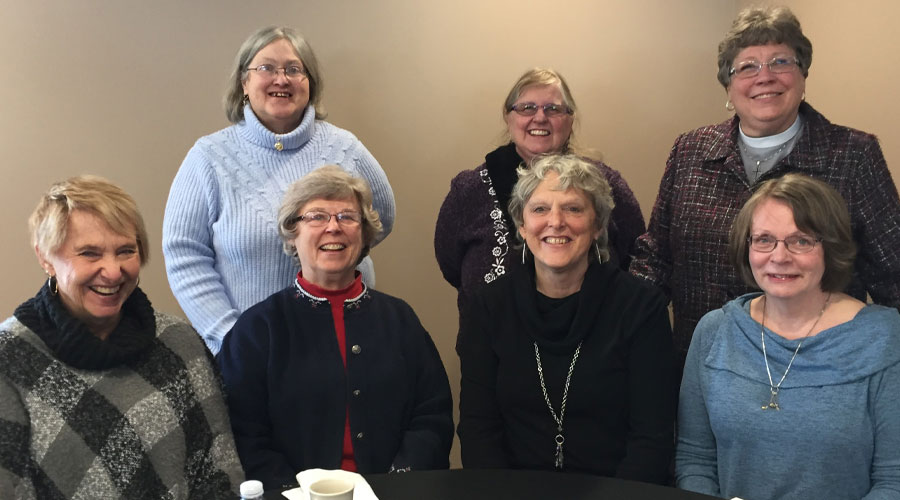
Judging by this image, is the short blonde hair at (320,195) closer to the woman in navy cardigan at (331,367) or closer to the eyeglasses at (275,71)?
the woman in navy cardigan at (331,367)

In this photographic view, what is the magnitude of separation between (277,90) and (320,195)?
56 centimetres

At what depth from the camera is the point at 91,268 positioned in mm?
1733

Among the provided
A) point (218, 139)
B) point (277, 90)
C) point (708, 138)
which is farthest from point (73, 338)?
point (708, 138)

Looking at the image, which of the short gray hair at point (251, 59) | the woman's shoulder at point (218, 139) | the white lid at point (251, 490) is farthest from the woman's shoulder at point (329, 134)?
the white lid at point (251, 490)

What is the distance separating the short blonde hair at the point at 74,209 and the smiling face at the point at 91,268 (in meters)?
0.01

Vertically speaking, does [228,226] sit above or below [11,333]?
above

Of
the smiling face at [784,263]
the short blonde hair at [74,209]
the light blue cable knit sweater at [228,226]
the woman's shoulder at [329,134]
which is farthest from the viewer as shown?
the woman's shoulder at [329,134]

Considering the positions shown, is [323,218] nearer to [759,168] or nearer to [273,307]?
[273,307]

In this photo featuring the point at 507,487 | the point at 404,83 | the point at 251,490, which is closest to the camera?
the point at 251,490

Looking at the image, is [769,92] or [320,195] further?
[769,92]

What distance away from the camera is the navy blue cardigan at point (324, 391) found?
2047 millimetres

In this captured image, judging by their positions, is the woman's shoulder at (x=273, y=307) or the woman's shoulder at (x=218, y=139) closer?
the woman's shoulder at (x=273, y=307)

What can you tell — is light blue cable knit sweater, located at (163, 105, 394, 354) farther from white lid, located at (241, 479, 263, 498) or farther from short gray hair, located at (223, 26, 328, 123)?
white lid, located at (241, 479, 263, 498)

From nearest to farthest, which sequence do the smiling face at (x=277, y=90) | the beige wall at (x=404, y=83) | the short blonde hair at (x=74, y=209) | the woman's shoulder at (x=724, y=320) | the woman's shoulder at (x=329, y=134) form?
the short blonde hair at (x=74, y=209) → the woman's shoulder at (x=724, y=320) → the smiling face at (x=277, y=90) → the woman's shoulder at (x=329, y=134) → the beige wall at (x=404, y=83)
